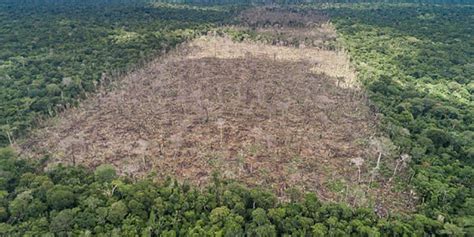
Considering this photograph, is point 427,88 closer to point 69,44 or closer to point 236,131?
point 236,131

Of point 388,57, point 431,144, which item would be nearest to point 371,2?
point 388,57

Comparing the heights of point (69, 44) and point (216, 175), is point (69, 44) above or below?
above

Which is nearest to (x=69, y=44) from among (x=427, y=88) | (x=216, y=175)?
(x=216, y=175)

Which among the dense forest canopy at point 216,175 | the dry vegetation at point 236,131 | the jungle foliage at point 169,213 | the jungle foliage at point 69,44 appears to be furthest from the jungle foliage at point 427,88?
the jungle foliage at point 69,44

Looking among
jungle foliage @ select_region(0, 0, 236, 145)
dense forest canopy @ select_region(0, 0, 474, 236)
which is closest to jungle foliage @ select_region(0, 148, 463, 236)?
dense forest canopy @ select_region(0, 0, 474, 236)

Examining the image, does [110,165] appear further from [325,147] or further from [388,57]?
[388,57]

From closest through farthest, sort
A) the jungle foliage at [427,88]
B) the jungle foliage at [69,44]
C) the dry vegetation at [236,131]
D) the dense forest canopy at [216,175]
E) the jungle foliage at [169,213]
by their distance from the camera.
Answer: the jungle foliage at [169,213]
the dense forest canopy at [216,175]
the jungle foliage at [427,88]
the dry vegetation at [236,131]
the jungle foliage at [69,44]

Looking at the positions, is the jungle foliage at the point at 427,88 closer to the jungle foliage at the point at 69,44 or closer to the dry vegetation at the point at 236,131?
the dry vegetation at the point at 236,131
